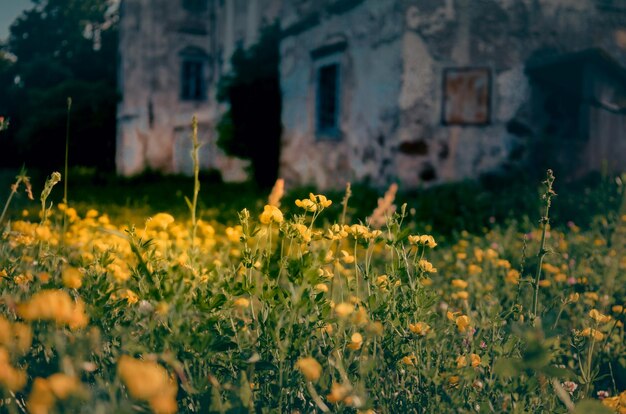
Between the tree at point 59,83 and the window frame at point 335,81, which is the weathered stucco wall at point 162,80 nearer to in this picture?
the tree at point 59,83

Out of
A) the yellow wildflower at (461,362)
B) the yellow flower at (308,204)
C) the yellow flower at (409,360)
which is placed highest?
the yellow flower at (308,204)

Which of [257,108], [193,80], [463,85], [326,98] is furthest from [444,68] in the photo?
[193,80]

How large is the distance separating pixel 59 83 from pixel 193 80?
Answer: 4917 millimetres

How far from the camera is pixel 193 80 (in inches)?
744

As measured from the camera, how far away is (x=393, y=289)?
78.5 inches

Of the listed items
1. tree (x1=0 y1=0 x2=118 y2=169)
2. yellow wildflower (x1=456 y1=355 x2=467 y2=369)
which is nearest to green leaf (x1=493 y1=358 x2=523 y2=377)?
yellow wildflower (x1=456 y1=355 x2=467 y2=369)

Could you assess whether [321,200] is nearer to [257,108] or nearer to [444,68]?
[444,68]

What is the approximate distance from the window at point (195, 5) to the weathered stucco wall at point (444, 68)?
10784 millimetres

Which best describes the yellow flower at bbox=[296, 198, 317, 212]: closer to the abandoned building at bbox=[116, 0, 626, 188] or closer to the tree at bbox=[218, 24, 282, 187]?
the abandoned building at bbox=[116, 0, 626, 188]

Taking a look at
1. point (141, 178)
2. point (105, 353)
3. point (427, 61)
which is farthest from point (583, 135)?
point (141, 178)

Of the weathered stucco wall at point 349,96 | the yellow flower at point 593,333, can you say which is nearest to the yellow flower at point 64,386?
the yellow flower at point 593,333

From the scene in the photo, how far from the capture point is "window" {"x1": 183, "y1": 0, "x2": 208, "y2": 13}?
18438 millimetres

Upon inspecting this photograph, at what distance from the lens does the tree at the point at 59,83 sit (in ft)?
60.2

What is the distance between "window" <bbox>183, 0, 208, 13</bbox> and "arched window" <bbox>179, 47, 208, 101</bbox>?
1088mm
